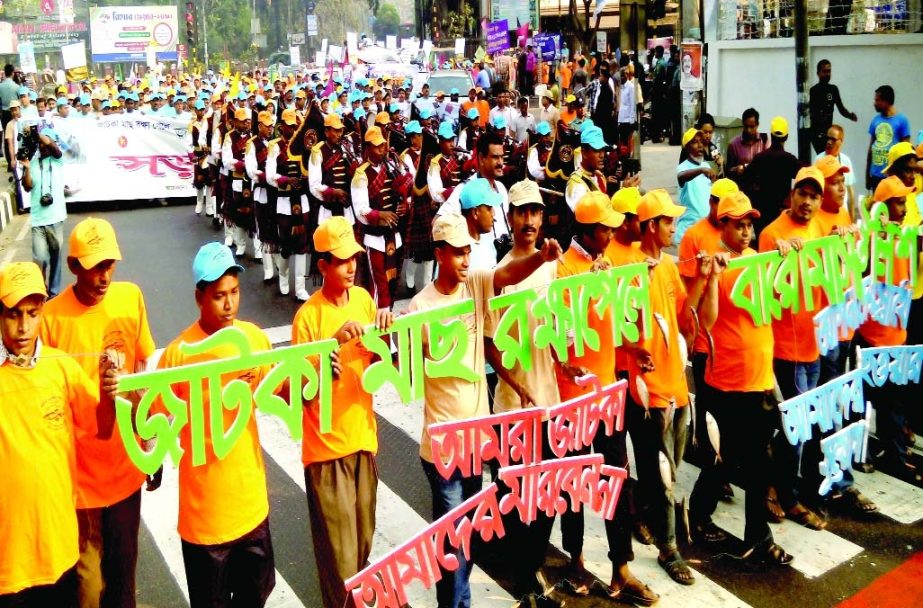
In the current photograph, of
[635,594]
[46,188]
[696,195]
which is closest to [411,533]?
[635,594]

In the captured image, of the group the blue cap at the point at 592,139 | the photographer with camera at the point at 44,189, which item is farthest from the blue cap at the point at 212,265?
the photographer with camera at the point at 44,189

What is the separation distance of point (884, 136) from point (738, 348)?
749 cm

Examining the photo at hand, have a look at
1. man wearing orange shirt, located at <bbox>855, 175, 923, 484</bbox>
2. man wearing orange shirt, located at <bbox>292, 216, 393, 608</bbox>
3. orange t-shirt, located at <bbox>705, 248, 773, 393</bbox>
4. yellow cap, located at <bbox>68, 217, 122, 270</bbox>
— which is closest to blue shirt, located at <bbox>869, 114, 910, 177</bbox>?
man wearing orange shirt, located at <bbox>855, 175, 923, 484</bbox>

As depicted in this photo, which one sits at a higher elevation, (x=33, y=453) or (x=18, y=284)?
(x=18, y=284)

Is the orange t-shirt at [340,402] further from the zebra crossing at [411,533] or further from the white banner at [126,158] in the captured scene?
the white banner at [126,158]

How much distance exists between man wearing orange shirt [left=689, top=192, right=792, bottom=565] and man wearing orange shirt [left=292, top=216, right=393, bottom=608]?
6.27 ft

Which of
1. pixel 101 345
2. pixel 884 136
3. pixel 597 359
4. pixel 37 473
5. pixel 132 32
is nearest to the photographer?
pixel 37 473

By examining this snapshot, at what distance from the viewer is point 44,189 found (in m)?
10.2

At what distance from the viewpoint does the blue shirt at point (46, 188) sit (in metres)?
10.1

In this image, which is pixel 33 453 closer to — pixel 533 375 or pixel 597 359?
pixel 533 375

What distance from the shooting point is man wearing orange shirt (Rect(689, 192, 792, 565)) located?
511cm

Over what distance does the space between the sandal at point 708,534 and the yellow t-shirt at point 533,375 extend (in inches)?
53.4

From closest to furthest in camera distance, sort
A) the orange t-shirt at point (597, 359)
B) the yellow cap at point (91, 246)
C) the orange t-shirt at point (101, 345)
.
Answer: the orange t-shirt at point (101, 345)
the yellow cap at point (91, 246)
the orange t-shirt at point (597, 359)

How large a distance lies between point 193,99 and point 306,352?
853 inches
